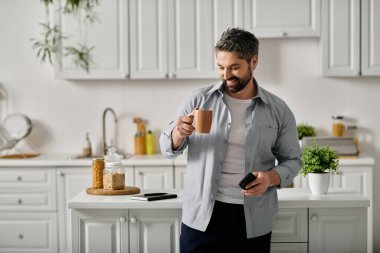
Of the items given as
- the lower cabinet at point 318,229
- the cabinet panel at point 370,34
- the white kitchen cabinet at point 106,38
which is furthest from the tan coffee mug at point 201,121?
the cabinet panel at point 370,34

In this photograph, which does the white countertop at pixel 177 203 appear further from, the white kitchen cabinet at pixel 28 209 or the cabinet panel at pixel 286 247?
the white kitchen cabinet at pixel 28 209

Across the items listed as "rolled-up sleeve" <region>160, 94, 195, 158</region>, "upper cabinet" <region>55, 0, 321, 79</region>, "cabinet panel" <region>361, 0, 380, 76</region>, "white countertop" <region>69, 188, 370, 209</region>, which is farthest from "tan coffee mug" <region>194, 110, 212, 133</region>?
"cabinet panel" <region>361, 0, 380, 76</region>

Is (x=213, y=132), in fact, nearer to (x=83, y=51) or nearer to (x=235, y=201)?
(x=235, y=201)

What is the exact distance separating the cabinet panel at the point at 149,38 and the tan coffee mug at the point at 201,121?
2.68m

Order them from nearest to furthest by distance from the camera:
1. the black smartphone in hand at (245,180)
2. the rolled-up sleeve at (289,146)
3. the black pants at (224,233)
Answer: the black smartphone in hand at (245,180)
the black pants at (224,233)
the rolled-up sleeve at (289,146)

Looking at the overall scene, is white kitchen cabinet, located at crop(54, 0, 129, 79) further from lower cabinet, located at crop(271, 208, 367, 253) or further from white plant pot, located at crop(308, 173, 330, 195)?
lower cabinet, located at crop(271, 208, 367, 253)

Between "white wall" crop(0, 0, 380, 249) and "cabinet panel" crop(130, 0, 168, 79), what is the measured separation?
33 centimetres

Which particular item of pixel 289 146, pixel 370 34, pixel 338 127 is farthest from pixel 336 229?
pixel 370 34

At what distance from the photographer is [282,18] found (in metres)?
5.17

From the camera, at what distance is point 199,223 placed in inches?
107

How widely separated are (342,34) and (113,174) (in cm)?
263

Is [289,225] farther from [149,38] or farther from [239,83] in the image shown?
[149,38]

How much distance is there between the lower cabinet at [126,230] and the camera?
3.15 m

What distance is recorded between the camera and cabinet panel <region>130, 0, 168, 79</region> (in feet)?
17.2
